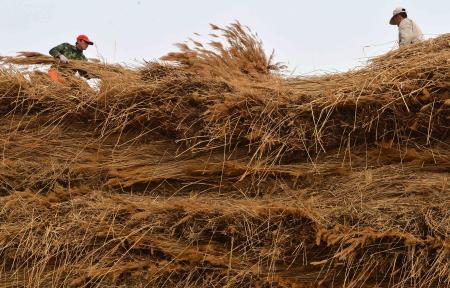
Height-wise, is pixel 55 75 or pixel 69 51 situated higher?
pixel 69 51

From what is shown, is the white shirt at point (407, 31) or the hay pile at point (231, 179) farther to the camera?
the white shirt at point (407, 31)

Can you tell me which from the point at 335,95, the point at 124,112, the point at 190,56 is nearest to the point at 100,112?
the point at 124,112

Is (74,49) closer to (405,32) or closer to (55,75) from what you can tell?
(55,75)

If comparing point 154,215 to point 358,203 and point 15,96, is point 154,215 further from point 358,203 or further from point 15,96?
point 15,96

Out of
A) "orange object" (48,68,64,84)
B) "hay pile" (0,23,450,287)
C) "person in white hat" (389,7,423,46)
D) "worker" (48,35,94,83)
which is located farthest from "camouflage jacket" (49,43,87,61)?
"person in white hat" (389,7,423,46)

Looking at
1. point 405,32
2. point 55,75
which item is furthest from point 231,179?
point 405,32

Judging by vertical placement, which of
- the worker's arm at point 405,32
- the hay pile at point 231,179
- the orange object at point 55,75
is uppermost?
the worker's arm at point 405,32

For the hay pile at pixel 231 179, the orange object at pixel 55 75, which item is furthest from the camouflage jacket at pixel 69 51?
the hay pile at pixel 231 179

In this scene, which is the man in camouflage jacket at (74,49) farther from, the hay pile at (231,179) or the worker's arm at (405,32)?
the worker's arm at (405,32)

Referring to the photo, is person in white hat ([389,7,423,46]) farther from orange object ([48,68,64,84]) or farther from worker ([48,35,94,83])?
worker ([48,35,94,83])

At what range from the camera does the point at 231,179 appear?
3230mm

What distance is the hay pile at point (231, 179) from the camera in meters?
2.78

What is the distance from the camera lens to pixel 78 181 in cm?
343

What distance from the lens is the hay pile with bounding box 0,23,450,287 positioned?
2783 mm
